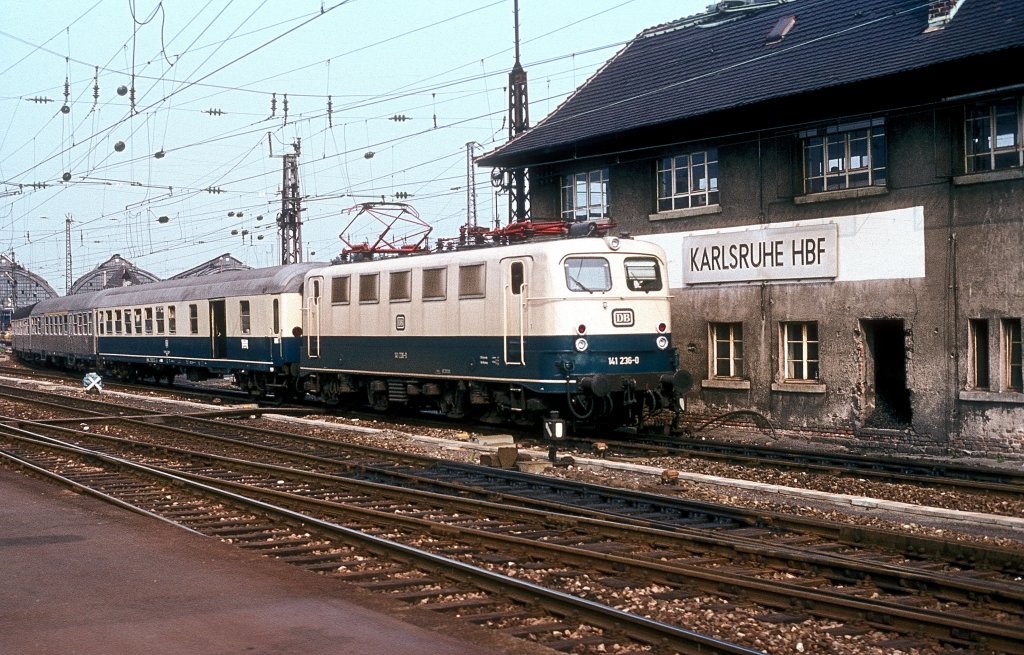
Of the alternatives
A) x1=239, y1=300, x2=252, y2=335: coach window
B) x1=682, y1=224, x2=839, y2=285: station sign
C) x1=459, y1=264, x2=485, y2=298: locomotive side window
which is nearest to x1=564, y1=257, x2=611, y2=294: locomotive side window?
x1=459, y1=264, x2=485, y2=298: locomotive side window

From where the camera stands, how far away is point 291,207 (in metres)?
35.6

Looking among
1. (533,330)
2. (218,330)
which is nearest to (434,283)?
(533,330)

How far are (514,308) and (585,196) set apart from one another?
6.72 meters

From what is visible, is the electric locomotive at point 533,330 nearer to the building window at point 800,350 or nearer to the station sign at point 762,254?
the station sign at point 762,254

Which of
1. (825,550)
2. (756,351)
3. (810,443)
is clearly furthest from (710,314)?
(825,550)

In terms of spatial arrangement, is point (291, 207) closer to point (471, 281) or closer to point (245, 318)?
point (245, 318)

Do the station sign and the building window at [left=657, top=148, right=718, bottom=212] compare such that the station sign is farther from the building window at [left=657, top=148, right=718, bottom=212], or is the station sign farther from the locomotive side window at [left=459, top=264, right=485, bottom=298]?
the locomotive side window at [left=459, top=264, right=485, bottom=298]

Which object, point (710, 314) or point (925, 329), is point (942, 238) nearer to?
point (925, 329)

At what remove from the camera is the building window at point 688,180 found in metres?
21.1

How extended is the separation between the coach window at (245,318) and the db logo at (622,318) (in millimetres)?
12456

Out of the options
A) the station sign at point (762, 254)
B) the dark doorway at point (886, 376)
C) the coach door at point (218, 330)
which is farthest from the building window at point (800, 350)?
the coach door at point (218, 330)

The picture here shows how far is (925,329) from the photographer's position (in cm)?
1764

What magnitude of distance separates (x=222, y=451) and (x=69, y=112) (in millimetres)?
13721

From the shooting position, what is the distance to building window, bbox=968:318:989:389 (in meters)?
17.0
